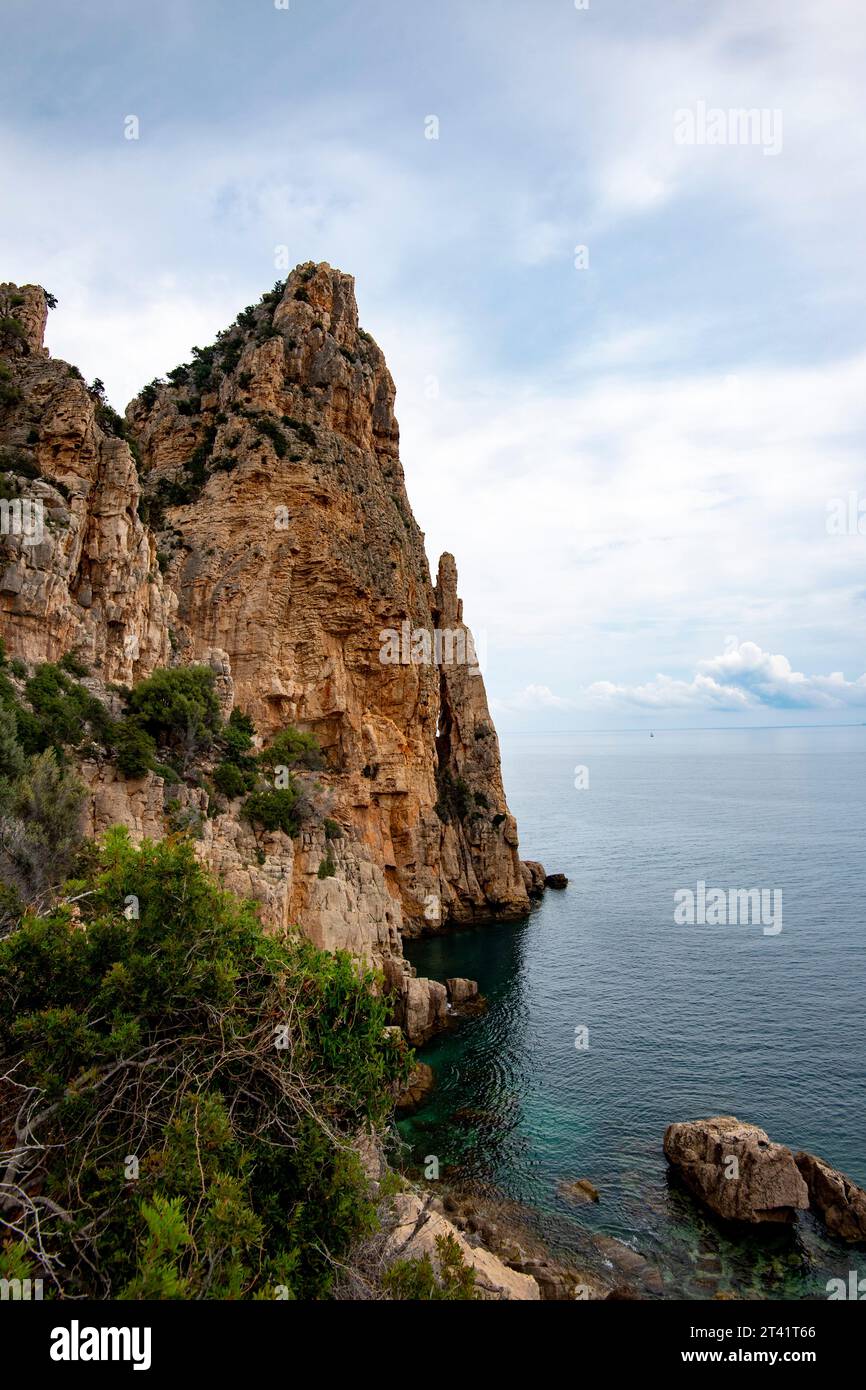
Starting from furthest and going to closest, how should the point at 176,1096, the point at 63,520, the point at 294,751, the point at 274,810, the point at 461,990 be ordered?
1. the point at 294,751
2. the point at 461,990
3. the point at 274,810
4. the point at 63,520
5. the point at 176,1096

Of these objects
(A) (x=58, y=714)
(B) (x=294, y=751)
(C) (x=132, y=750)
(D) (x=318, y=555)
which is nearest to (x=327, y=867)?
(B) (x=294, y=751)

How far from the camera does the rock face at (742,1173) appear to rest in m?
16.8

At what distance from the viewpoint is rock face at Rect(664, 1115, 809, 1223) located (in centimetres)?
1677

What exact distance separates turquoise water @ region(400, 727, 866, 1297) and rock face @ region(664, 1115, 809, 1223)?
481 millimetres

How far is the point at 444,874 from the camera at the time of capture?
45344 millimetres

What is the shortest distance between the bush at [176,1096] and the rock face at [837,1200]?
14.4 meters

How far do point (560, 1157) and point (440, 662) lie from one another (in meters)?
36.7

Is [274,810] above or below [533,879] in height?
above

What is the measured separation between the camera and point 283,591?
34.8 metres

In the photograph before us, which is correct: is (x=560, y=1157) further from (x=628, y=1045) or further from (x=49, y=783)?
(x=49, y=783)

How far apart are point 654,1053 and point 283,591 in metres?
26.4

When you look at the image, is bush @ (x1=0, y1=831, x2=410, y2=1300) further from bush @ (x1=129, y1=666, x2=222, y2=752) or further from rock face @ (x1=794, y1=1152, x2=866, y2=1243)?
rock face @ (x1=794, y1=1152, x2=866, y2=1243)

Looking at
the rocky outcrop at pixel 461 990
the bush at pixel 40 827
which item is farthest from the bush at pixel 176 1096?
the rocky outcrop at pixel 461 990

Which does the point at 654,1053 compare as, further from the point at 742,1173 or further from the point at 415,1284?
the point at 415,1284
